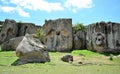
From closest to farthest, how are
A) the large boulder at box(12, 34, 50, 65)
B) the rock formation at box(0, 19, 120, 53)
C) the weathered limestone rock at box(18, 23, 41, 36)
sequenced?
1. the large boulder at box(12, 34, 50, 65)
2. the rock formation at box(0, 19, 120, 53)
3. the weathered limestone rock at box(18, 23, 41, 36)

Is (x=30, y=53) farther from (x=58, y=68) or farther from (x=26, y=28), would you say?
(x=26, y=28)

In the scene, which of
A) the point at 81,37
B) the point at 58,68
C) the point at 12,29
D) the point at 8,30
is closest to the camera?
the point at 58,68

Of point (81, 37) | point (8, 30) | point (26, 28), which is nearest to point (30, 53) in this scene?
point (81, 37)

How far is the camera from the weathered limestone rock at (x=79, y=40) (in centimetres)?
5002

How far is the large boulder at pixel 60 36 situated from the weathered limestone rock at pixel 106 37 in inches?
216

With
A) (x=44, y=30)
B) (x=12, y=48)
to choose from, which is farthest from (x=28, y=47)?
(x=44, y=30)

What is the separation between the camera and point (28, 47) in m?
27.6

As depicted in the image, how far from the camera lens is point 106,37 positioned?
147ft

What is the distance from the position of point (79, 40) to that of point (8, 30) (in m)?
22.7

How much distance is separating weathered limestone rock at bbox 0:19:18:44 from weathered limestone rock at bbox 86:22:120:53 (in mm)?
25902

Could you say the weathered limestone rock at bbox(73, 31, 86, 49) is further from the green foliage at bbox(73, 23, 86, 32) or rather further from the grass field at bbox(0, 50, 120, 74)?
the grass field at bbox(0, 50, 120, 74)

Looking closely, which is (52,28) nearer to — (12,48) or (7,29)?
(12,48)

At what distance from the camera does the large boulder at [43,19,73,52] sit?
48094mm

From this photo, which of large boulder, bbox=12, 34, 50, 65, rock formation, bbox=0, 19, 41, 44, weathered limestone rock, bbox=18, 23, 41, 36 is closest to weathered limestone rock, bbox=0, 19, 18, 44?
rock formation, bbox=0, 19, 41, 44
